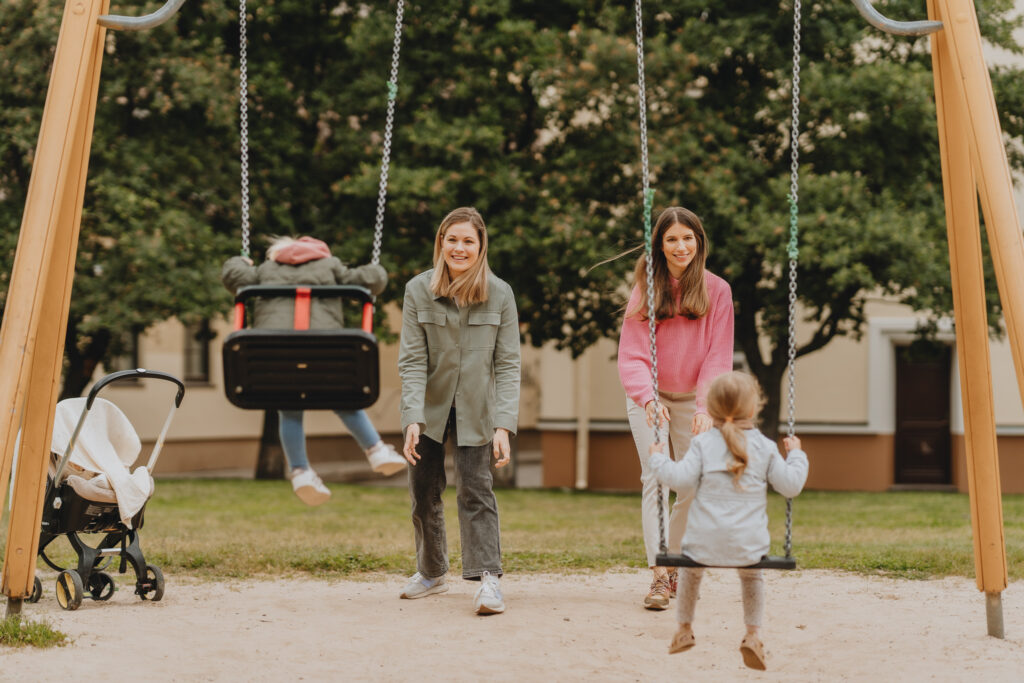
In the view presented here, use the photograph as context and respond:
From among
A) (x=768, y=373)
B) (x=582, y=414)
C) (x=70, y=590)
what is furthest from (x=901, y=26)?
(x=582, y=414)

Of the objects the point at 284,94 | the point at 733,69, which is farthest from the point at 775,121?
the point at 284,94

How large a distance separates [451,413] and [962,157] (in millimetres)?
2605

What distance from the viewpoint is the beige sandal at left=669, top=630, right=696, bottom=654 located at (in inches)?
176

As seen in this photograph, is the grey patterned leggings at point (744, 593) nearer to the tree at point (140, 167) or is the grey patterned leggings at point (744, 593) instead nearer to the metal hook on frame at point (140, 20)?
the metal hook on frame at point (140, 20)

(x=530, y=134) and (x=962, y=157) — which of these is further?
(x=530, y=134)

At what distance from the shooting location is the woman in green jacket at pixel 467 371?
588cm

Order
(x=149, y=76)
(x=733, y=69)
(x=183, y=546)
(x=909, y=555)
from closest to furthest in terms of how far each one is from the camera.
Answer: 1. (x=909, y=555)
2. (x=183, y=546)
3. (x=149, y=76)
4. (x=733, y=69)

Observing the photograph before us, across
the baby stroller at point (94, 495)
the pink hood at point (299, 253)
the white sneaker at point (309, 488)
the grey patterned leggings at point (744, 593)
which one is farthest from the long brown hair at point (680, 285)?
the baby stroller at point (94, 495)

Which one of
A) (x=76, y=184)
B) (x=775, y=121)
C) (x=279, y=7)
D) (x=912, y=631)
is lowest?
(x=912, y=631)

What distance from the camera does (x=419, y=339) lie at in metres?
5.96

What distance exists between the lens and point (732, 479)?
14.4 ft

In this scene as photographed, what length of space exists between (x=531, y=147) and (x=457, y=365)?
40.3ft

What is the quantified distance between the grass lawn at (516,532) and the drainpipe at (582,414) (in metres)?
3.76

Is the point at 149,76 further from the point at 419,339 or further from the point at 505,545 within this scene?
the point at 419,339
